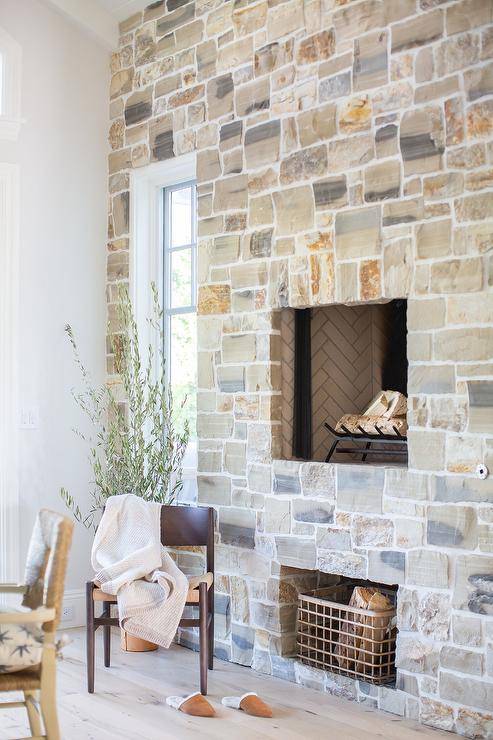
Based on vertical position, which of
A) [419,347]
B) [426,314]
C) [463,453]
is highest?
[426,314]

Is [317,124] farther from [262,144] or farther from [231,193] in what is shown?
[231,193]

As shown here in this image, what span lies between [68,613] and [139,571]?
1399 millimetres

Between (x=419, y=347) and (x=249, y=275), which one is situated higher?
(x=249, y=275)

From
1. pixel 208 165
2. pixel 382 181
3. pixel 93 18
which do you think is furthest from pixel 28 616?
pixel 93 18

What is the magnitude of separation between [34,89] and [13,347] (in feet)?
5.08

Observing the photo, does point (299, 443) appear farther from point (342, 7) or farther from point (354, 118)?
point (342, 7)

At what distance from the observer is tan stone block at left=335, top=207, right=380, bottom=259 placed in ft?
13.6

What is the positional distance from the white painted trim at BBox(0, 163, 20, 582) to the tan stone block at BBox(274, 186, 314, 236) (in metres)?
1.67

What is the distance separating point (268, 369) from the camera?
15.2 feet

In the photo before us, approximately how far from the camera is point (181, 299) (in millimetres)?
5543

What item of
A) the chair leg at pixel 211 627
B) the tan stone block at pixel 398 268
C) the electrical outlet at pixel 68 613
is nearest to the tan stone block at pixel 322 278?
the tan stone block at pixel 398 268

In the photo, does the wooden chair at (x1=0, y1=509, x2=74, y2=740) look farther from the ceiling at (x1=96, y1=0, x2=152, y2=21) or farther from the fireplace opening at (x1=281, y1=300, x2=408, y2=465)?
the ceiling at (x1=96, y1=0, x2=152, y2=21)

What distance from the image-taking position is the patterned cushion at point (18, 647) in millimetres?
2781

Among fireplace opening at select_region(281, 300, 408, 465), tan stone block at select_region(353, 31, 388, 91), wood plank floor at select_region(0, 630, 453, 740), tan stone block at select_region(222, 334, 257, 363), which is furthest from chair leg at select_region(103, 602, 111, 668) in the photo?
tan stone block at select_region(353, 31, 388, 91)
